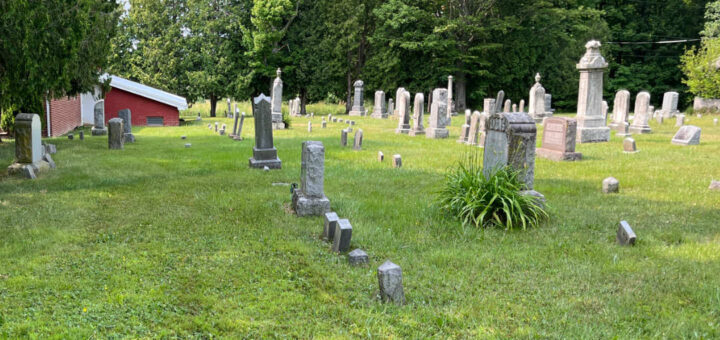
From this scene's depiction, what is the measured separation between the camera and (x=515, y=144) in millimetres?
7660

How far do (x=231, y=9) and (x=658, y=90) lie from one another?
3333 centimetres

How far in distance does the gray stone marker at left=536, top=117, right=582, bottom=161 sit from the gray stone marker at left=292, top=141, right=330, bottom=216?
7.45 metres

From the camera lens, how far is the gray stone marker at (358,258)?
17.8 feet

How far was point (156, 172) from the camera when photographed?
36.7ft

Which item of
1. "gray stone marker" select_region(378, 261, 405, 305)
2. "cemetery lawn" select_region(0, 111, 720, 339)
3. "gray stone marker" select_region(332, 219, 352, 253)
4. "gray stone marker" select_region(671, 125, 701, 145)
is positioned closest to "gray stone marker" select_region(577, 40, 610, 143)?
"gray stone marker" select_region(671, 125, 701, 145)

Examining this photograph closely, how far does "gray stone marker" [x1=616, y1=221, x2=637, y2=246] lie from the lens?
5996 millimetres

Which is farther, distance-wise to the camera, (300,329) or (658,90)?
(658,90)

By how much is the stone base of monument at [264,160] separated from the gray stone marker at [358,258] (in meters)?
6.52

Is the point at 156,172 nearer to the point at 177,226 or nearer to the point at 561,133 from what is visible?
the point at 177,226

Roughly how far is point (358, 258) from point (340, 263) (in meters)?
0.21

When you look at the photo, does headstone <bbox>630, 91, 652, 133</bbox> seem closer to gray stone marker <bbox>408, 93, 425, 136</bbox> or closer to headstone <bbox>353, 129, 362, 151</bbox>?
gray stone marker <bbox>408, 93, 425, 136</bbox>

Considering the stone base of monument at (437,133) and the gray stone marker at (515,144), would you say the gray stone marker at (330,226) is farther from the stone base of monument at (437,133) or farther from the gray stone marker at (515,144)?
the stone base of monument at (437,133)

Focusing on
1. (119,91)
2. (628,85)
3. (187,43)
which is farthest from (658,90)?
(119,91)

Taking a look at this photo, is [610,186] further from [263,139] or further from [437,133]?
[437,133]
